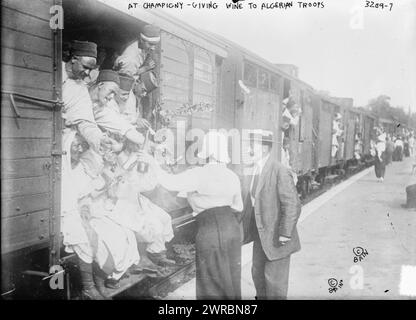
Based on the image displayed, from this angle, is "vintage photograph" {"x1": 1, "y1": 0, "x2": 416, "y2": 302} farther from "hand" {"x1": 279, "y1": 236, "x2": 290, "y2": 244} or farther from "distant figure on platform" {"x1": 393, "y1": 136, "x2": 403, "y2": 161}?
"distant figure on platform" {"x1": 393, "y1": 136, "x2": 403, "y2": 161}

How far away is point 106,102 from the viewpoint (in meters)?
4.08

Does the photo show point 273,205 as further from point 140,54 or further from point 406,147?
point 406,147

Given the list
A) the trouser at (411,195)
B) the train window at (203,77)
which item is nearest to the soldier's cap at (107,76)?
the train window at (203,77)

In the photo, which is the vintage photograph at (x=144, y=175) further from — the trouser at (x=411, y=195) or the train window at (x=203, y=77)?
the trouser at (x=411, y=195)

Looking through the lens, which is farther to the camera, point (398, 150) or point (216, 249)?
point (398, 150)

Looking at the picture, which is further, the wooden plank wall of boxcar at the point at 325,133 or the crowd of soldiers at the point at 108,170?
the wooden plank wall of boxcar at the point at 325,133

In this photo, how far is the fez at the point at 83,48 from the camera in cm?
376

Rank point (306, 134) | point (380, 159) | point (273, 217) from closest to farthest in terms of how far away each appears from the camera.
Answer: point (273, 217) < point (306, 134) < point (380, 159)

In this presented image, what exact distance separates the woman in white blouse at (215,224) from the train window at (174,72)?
3.40 feet

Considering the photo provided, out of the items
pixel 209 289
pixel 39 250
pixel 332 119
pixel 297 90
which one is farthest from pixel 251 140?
pixel 332 119

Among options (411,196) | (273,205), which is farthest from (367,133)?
(273,205)

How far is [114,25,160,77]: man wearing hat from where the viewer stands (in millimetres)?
4273

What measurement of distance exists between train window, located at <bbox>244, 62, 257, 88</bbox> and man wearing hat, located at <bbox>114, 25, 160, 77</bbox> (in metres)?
2.58

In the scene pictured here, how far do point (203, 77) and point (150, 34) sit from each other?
4.19 ft
